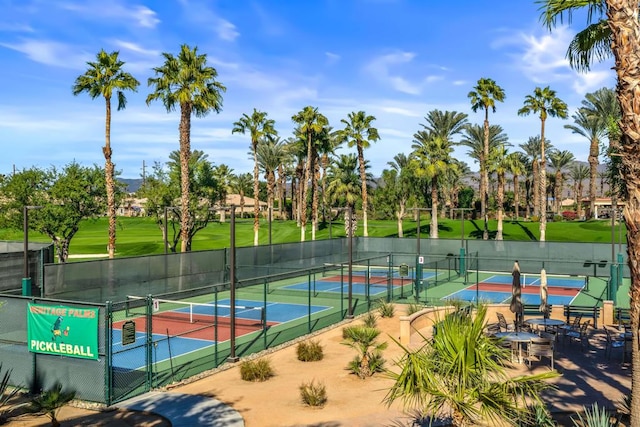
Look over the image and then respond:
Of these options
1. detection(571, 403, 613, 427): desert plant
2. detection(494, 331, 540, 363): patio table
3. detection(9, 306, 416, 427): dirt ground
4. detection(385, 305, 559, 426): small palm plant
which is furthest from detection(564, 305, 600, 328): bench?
detection(385, 305, 559, 426): small palm plant

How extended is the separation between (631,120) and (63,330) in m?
14.3

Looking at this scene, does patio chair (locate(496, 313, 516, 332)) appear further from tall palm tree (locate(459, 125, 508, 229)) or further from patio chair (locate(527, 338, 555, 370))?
tall palm tree (locate(459, 125, 508, 229))

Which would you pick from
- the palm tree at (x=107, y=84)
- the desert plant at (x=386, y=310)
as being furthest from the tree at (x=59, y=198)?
the desert plant at (x=386, y=310)

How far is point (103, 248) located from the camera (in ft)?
208

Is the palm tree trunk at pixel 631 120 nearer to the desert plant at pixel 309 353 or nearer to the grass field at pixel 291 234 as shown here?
the desert plant at pixel 309 353

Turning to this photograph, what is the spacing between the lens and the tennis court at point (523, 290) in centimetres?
3453

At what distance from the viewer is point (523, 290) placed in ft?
129

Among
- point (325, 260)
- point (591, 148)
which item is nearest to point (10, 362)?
point (325, 260)

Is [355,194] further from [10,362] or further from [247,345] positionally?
[10,362]

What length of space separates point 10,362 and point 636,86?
16964mm

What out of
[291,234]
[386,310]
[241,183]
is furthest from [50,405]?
[241,183]

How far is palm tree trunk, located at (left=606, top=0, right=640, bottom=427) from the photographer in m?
9.15

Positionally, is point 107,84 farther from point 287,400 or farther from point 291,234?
point 291,234

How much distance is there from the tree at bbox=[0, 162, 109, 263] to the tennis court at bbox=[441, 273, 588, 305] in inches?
1025
